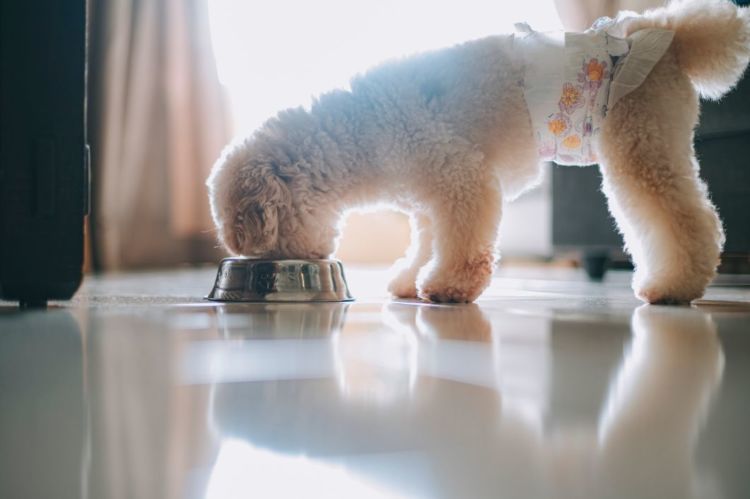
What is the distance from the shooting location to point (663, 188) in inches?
66.7

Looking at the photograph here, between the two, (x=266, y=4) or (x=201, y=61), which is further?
(x=201, y=61)

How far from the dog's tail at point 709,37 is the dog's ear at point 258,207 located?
3.44 feet

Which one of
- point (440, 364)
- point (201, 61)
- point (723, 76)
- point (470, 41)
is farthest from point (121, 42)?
point (440, 364)

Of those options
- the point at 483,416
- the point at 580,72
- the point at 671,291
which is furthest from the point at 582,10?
the point at 483,416

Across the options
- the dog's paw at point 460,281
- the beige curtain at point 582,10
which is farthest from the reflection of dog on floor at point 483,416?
→ the beige curtain at point 582,10

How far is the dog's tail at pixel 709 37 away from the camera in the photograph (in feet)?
5.72

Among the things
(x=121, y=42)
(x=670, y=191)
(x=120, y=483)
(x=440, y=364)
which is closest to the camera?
(x=120, y=483)

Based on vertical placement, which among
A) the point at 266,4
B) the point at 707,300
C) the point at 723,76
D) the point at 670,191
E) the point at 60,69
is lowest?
the point at 707,300

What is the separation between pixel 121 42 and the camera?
159 inches

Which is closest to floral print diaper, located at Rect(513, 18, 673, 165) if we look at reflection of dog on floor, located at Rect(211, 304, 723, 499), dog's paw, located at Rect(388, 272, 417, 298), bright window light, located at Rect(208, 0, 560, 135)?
dog's paw, located at Rect(388, 272, 417, 298)

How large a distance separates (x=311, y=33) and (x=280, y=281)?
2765mm

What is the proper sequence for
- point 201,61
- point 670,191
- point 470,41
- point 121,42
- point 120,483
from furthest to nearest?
1. point 201,61
2. point 121,42
3. point 470,41
4. point 670,191
5. point 120,483

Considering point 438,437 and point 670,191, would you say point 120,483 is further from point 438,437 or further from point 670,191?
point 670,191

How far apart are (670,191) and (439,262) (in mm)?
609
